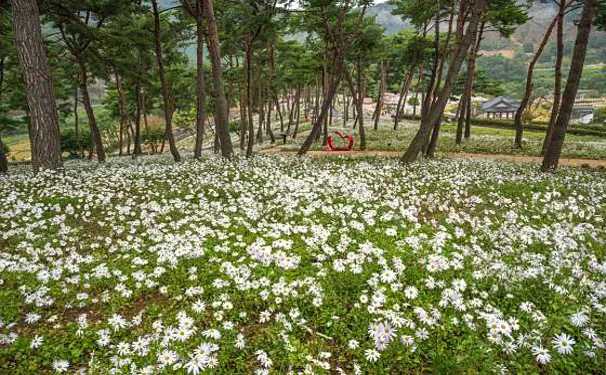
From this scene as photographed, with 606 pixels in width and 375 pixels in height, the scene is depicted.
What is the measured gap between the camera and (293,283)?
486cm

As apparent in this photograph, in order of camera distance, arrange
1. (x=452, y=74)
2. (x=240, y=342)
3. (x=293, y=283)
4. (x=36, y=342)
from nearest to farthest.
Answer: (x=240, y=342) < (x=36, y=342) < (x=293, y=283) < (x=452, y=74)

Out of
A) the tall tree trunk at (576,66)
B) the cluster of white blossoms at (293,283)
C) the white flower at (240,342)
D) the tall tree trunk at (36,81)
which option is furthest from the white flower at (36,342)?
the tall tree trunk at (576,66)

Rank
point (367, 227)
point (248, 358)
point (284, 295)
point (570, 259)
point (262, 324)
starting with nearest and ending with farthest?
point (248, 358)
point (262, 324)
point (284, 295)
point (570, 259)
point (367, 227)

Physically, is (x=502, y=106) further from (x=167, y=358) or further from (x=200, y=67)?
(x=167, y=358)

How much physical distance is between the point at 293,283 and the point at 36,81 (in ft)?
32.1

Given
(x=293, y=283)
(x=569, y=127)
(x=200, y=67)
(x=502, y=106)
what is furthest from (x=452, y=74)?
(x=502, y=106)

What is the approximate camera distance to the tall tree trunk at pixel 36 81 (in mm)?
9273

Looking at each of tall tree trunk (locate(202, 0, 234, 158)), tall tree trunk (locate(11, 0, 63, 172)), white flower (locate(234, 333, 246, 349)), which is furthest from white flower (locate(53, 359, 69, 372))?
tall tree trunk (locate(202, 0, 234, 158))

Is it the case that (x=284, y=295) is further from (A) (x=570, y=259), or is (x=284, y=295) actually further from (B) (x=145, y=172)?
(B) (x=145, y=172)

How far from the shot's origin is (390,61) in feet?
132

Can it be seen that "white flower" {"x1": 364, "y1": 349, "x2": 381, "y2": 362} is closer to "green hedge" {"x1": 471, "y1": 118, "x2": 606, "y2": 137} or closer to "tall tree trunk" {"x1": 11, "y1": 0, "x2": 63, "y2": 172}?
"tall tree trunk" {"x1": 11, "y1": 0, "x2": 63, "y2": 172}

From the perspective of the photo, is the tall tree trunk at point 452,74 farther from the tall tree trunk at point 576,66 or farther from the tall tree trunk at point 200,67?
the tall tree trunk at point 200,67

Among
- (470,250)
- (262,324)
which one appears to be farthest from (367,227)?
(262,324)

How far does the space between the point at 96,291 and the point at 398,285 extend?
456 cm
